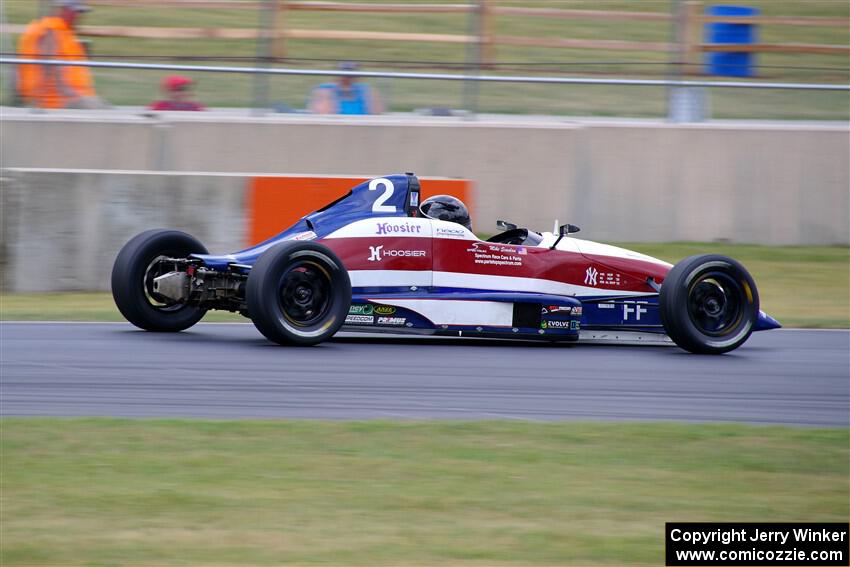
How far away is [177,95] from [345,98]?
2.10 metres

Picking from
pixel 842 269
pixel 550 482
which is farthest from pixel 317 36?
pixel 550 482

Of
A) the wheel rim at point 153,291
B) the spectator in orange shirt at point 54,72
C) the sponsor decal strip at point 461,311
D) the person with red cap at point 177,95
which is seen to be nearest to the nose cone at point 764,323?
the sponsor decal strip at point 461,311

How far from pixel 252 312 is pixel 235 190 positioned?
13.5 ft

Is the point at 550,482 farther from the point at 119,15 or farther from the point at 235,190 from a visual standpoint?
the point at 119,15

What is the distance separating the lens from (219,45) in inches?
630

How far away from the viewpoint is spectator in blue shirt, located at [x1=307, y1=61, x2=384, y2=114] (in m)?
16.0

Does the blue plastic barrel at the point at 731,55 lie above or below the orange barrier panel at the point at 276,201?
above

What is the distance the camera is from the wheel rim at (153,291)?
9891 mm

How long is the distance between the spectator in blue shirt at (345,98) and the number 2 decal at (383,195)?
5.98 metres

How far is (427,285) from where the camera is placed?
33.0 feet
